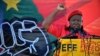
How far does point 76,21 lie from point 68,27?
0.53ft

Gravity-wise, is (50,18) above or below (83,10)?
below

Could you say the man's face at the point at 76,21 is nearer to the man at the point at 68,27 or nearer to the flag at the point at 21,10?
the man at the point at 68,27

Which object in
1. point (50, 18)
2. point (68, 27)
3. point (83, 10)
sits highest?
point (83, 10)

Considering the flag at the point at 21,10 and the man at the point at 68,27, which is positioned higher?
the flag at the point at 21,10

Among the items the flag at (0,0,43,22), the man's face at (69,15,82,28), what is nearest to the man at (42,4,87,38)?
the man's face at (69,15,82,28)

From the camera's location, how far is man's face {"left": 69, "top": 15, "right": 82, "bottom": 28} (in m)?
5.36

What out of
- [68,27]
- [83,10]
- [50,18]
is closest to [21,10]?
[50,18]

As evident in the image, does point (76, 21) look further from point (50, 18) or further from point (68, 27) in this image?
point (50, 18)

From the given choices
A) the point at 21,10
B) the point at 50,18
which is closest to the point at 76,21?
the point at 50,18

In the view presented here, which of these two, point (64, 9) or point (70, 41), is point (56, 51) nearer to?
point (70, 41)

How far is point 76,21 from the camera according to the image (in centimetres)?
538

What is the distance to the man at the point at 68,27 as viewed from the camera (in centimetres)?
532

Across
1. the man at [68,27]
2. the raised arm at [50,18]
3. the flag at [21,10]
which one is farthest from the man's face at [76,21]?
the flag at [21,10]

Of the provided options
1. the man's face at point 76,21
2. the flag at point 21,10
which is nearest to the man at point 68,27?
the man's face at point 76,21
